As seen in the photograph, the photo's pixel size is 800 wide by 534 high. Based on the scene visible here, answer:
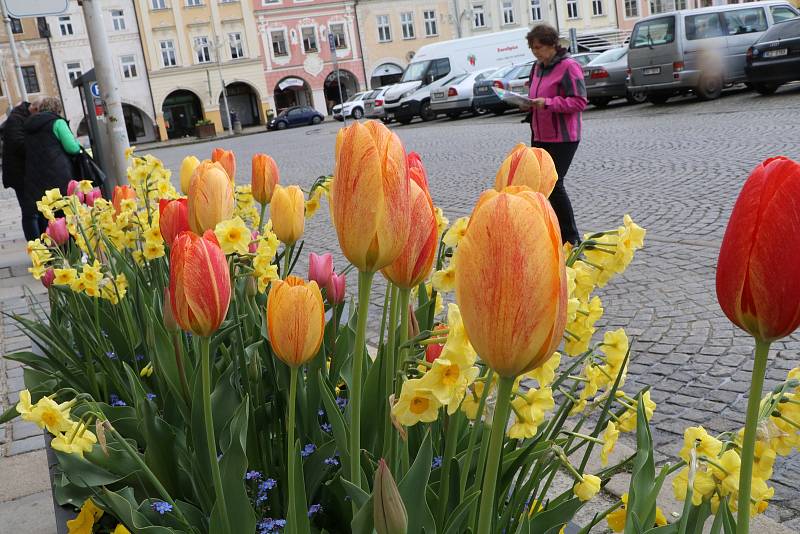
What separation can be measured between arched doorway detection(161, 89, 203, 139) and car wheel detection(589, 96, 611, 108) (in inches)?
1316

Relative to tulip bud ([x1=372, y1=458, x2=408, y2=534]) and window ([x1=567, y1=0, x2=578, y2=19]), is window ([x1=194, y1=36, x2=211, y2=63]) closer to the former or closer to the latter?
window ([x1=567, y1=0, x2=578, y2=19])

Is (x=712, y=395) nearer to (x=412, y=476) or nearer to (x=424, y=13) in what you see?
(x=412, y=476)

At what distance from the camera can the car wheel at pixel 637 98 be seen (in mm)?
18569

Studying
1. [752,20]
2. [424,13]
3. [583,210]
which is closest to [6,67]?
[424,13]

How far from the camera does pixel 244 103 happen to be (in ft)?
165

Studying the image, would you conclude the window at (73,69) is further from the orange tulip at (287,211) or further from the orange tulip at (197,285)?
the orange tulip at (197,285)

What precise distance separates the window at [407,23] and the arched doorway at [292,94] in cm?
659

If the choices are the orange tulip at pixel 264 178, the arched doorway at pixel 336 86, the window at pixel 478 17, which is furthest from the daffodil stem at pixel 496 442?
the window at pixel 478 17

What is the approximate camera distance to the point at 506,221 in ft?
2.23

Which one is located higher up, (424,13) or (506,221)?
(424,13)

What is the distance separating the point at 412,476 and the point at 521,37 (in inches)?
1165

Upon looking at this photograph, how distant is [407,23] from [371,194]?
165 feet

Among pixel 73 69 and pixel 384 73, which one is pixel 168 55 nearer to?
pixel 73 69

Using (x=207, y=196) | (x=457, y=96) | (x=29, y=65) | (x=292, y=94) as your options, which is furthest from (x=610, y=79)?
(x=29, y=65)
